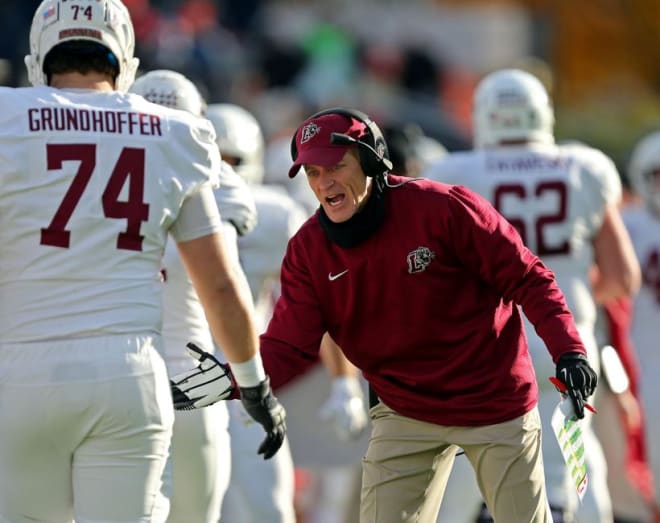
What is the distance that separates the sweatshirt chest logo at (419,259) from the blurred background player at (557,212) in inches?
67.6

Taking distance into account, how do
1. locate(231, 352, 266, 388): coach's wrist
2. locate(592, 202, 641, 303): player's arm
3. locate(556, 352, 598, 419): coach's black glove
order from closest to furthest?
locate(231, 352, 266, 388): coach's wrist
locate(556, 352, 598, 419): coach's black glove
locate(592, 202, 641, 303): player's arm

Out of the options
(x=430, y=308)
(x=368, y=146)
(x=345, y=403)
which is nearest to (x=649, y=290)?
(x=345, y=403)

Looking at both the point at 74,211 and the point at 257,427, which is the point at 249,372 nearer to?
the point at 74,211

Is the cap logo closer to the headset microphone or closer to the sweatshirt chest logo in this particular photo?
the headset microphone

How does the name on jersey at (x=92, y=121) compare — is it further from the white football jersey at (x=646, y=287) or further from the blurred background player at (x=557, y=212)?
the white football jersey at (x=646, y=287)

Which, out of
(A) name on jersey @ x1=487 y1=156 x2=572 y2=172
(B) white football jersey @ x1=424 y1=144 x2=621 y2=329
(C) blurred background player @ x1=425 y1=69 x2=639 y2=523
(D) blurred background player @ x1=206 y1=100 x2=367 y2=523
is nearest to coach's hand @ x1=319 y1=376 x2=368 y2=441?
(D) blurred background player @ x1=206 y1=100 x2=367 y2=523

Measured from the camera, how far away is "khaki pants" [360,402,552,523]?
4.39m

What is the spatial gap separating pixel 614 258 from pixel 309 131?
231cm

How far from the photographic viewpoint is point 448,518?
20.0 feet

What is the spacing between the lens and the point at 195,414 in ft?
16.3

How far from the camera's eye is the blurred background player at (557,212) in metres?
6.07

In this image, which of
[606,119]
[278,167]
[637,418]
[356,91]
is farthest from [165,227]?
[606,119]

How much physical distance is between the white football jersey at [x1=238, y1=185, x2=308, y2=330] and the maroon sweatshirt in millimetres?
1274

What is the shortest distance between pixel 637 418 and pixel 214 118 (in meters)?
2.84
